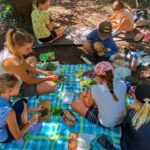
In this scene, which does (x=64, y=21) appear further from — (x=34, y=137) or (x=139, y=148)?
(x=139, y=148)

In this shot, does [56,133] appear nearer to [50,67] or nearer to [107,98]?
[107,98]

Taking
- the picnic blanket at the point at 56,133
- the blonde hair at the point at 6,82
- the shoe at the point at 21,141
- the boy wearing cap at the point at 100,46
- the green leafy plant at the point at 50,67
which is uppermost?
the blonde hair at the point at 6,82

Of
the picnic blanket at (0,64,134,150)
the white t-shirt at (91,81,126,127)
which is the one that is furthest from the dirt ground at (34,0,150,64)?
the white t-shirt at (91,81,126,127)

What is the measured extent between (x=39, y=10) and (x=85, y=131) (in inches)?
110

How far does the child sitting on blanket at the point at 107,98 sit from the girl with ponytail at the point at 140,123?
0.32 metres

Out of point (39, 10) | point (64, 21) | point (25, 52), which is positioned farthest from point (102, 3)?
point (25, 52)

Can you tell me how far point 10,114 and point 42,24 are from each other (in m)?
2.88

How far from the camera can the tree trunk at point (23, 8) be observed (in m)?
6.37

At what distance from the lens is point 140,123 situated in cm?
272

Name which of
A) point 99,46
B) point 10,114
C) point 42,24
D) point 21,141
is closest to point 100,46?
point 99,46

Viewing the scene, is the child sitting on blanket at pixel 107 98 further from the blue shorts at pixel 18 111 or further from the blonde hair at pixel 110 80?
the blue shorts at pixel 18 111

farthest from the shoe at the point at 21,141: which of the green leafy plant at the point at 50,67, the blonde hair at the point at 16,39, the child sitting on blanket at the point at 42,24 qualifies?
the child sitting on blanket at the point at 42,24

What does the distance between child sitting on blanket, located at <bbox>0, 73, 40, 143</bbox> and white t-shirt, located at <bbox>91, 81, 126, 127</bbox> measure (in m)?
0.76

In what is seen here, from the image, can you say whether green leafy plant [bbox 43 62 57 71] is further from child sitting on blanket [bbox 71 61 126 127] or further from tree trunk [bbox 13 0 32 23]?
tree trunk [bbox 13 0 32 23]
